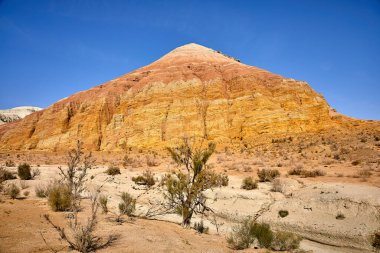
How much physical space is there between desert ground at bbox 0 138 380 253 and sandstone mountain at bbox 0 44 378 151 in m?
14.3

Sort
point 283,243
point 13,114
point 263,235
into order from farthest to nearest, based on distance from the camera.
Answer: point 13,114 < point 283,243 < point 263,235

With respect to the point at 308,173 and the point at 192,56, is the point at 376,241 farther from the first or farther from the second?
the point at 192,56

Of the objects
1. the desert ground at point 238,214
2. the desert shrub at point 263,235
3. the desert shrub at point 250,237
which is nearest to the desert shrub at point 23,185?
the desert ground at point 238,214

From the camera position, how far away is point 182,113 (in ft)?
120

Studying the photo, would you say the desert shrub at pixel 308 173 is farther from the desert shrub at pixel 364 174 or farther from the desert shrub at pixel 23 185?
the desert shrub at pixel 23 185

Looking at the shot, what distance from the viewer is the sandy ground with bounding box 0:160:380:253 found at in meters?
6.30

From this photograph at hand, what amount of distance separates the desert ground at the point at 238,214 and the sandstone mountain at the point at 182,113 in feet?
47.0

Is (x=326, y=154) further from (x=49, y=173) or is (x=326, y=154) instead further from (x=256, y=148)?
(x=49, y=173)

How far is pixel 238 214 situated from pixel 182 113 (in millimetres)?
25605

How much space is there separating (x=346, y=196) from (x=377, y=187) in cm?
180

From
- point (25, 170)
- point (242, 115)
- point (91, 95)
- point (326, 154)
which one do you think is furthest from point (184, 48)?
point (25, 170)

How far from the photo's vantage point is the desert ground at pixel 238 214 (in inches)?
251

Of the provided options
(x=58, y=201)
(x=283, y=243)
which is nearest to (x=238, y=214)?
(x=283, y=243)

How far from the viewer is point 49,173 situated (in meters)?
18.0
